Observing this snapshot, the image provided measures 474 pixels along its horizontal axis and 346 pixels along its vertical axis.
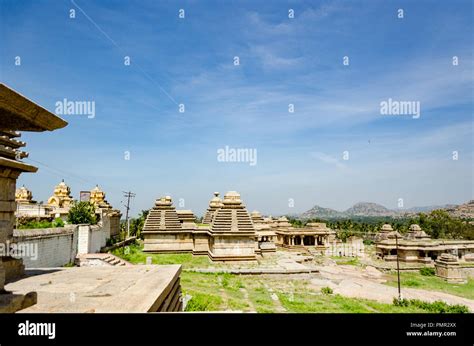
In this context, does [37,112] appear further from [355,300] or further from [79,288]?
[355,300]

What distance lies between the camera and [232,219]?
2361 centimetres

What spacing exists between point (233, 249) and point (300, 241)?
21.1 m

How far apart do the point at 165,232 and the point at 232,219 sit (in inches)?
234

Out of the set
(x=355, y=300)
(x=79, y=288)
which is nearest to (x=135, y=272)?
(x=79, y=288)

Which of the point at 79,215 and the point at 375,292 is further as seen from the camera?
the point at 79,215

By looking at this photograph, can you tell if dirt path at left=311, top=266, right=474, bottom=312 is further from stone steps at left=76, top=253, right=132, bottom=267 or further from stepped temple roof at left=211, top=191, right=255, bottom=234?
stone steps at left=76, top=253, right=132, bottom=267

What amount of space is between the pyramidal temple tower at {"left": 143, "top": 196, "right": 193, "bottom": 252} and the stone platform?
17.4m

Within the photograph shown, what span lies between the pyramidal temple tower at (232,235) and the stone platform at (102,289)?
14834 millimetres

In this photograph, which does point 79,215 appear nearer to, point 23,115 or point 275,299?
point 275,299

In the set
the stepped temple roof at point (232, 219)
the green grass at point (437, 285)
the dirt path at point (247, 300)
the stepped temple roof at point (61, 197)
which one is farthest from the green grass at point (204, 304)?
the stepped temple roof at point (61, 197)

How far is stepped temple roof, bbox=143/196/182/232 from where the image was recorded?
25.9 m

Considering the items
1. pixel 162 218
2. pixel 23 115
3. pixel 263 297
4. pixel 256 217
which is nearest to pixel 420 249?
pixel 256 217

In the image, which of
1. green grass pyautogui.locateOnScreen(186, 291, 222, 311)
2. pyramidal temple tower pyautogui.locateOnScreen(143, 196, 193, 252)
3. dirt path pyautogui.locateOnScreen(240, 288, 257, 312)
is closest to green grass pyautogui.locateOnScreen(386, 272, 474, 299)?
dirt path pyautogui.locateOnScreen(240, 288, 257, 312)
